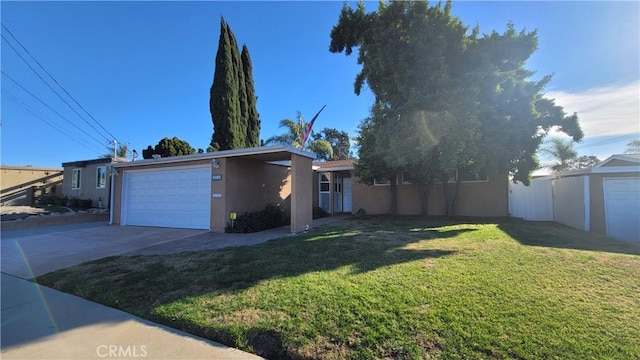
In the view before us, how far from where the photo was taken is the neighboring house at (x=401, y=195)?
14.6m

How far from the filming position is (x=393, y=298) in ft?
13.3

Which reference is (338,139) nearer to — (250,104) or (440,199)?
(250,104)

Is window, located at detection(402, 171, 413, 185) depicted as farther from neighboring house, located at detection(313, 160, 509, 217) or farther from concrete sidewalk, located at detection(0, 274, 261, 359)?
concrete sidewalk, located at detection(0, 274, 261, 359)

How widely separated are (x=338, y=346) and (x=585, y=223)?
12.6 m

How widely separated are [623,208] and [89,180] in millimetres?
28928

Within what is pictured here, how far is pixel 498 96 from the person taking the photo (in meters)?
11.9

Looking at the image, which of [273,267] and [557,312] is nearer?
[557,312]

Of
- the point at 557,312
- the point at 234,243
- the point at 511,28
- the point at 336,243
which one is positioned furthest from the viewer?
the point at 511,28

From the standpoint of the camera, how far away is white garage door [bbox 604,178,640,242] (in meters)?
11.0

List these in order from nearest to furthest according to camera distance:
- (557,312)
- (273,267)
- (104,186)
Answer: (557,312) → (273,267) → (104,186)

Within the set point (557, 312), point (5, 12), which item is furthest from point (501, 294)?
Result: point (5, 12)

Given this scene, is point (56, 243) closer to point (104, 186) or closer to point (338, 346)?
point (338, 346)

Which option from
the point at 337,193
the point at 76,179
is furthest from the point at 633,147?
the point at 76,179

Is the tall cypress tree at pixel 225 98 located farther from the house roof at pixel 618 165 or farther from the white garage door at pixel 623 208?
the white garage door at pixel 623 208
